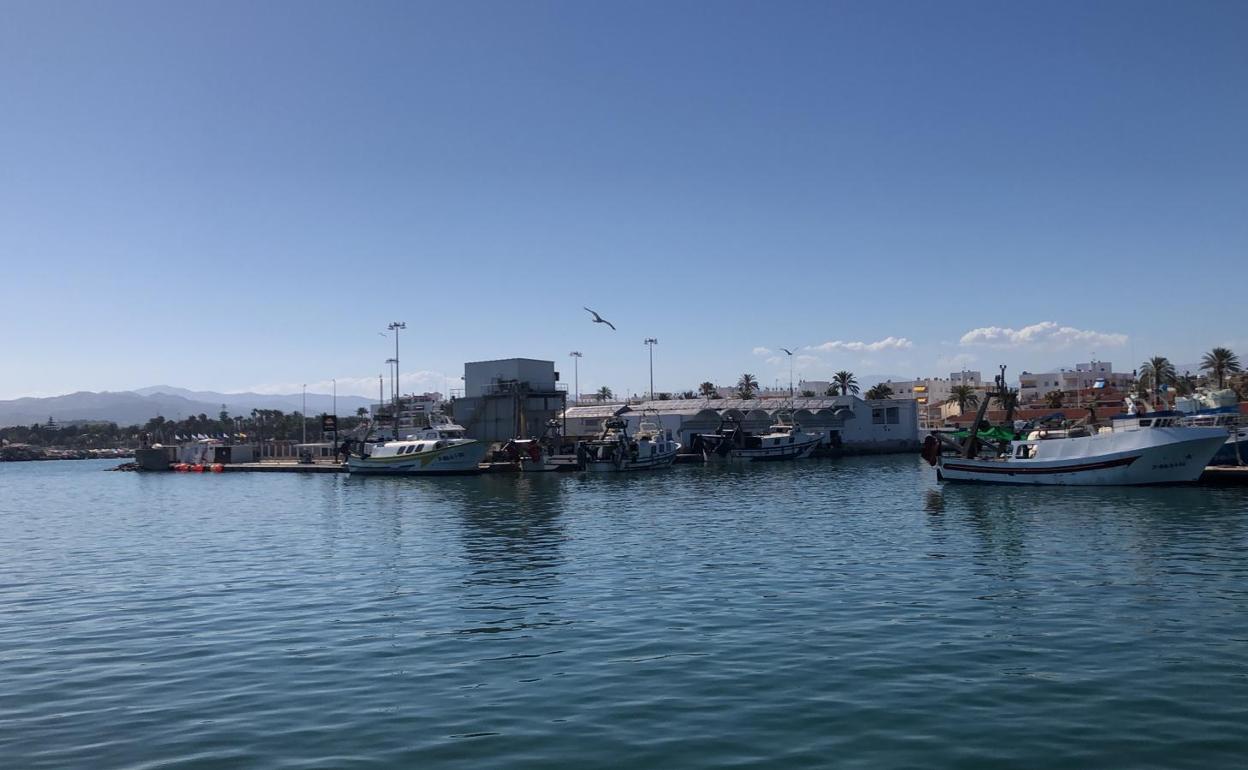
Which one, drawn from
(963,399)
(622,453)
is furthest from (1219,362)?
(622,453)

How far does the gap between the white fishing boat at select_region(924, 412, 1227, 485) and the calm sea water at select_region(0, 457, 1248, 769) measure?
14.1 meters

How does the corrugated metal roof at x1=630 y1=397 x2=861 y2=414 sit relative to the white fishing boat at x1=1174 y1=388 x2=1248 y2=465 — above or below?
above

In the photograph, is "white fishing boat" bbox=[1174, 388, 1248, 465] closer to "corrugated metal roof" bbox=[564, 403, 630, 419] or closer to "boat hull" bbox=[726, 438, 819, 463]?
"boat hull" bbox=[726, 438, 819, 463]

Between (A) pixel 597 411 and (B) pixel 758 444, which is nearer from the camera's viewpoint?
(B) pixel 758 444

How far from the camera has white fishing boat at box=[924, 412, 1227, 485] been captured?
52.5m

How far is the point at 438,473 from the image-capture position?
287 feet

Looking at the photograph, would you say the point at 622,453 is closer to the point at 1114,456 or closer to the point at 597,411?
the point at 597,411

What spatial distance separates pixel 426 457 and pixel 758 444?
144 feet

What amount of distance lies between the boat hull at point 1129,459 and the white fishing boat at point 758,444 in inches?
2086

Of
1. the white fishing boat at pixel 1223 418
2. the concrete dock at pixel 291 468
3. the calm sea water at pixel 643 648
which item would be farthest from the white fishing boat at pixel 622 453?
the calm sea water at pixel 643 648

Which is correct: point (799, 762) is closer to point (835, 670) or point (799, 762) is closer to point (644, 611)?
point (835, 670)

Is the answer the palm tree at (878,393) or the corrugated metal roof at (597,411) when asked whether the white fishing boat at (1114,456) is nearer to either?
the corrugated metal roof at (597,411)

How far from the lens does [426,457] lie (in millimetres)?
87312

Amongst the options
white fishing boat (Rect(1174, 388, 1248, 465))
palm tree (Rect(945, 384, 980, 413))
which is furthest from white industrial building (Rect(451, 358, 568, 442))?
palm tree (Rect(945, 384, 980, 413))
